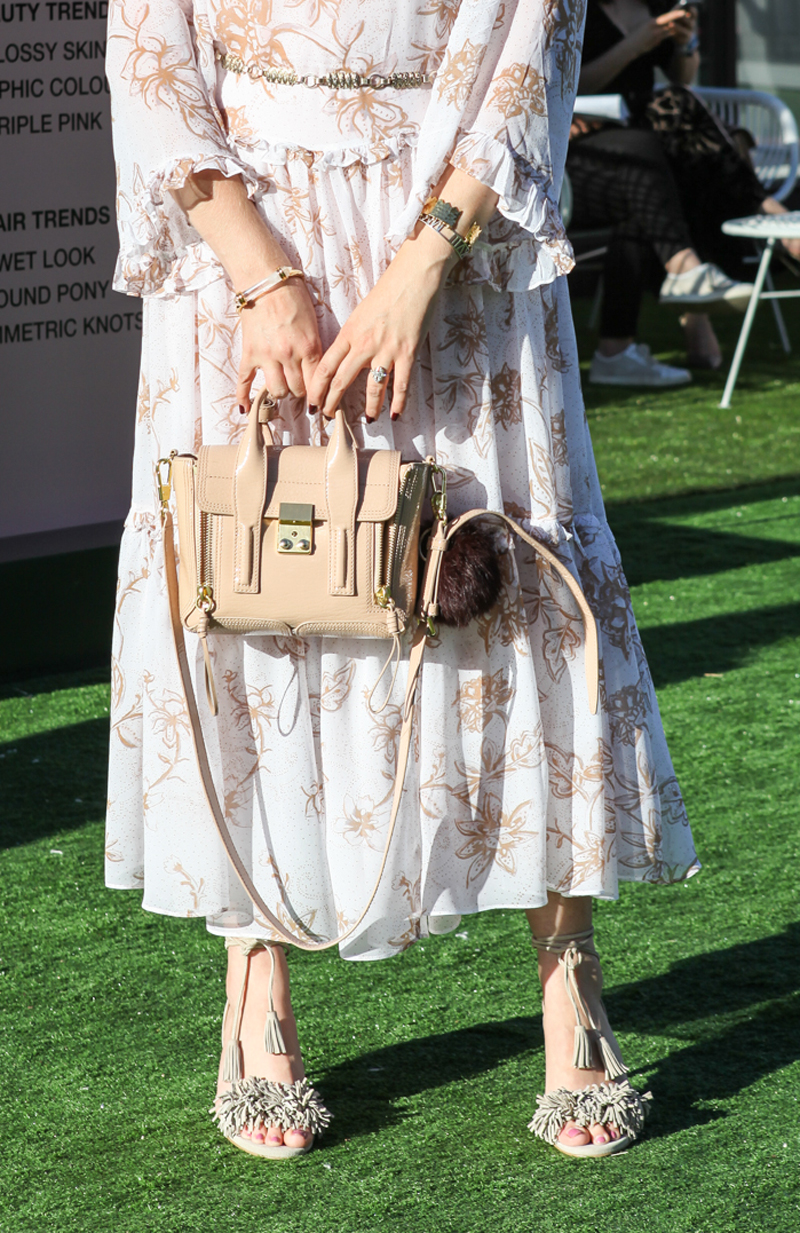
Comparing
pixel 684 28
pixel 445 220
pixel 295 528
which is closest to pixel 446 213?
pixel 445 220

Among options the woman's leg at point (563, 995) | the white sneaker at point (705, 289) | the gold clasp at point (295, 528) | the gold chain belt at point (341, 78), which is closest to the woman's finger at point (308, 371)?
the gold clasp at point (295, 528)

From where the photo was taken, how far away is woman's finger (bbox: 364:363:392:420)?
1.48 metres

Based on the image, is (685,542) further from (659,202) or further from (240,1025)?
(659,202)

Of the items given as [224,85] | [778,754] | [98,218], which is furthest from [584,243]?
[224,85]

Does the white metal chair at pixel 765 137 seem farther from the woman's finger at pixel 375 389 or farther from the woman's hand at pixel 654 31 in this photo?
the woman's finger at pixel 375 389

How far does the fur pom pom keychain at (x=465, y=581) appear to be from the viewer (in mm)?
1515

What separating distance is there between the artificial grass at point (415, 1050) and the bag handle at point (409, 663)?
276mm

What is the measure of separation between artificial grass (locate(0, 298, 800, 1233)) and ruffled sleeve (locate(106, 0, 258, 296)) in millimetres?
930

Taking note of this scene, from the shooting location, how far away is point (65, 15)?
128 inches

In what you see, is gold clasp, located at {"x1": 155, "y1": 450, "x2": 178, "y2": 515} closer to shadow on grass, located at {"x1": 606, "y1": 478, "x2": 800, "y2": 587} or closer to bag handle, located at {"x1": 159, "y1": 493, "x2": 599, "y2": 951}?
bag handle, located at {"x1": 159, "y1": 493, "x2": 599, "y2": 951}

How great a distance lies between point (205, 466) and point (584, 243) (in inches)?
308

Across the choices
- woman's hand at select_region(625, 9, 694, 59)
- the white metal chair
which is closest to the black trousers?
the white metal chair

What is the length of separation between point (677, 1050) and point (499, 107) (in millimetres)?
1121

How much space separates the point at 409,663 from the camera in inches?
61.3
